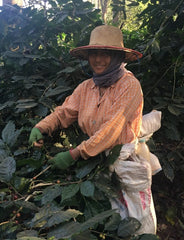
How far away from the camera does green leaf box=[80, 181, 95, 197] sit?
1097 millimetres

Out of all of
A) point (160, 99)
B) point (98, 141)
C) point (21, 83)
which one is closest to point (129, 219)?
point (98, 141)

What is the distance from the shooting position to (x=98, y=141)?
131 centimetres

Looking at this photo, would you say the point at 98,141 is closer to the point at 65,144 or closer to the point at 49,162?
the point at 49,162

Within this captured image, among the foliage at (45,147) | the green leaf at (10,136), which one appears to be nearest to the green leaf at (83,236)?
the foliage at (45,147)

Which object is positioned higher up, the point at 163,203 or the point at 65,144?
the point at 65,144

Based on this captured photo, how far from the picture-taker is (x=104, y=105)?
1.47 metres

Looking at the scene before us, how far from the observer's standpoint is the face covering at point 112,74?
4.83 feet

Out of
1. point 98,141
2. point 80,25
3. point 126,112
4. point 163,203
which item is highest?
point 80,25

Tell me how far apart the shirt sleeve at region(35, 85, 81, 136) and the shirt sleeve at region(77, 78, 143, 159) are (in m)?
0.37

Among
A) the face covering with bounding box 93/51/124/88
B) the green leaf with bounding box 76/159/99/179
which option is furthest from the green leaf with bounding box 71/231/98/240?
the face covering with bounding box 93/51/124/88

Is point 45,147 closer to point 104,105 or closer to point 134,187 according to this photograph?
point 104,105

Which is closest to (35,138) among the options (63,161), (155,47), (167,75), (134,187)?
(63,161)

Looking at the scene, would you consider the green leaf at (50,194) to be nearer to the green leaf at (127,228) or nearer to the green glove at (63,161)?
the green glove at (63,161)

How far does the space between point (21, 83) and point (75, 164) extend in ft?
3.33
